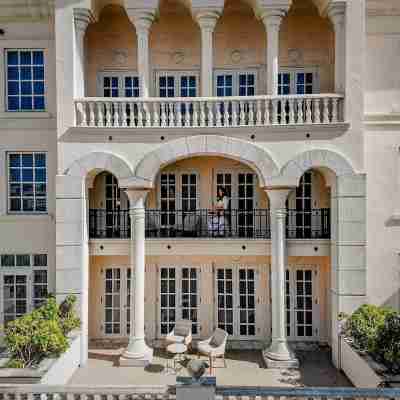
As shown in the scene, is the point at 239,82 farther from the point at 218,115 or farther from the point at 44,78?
the point at 44,78

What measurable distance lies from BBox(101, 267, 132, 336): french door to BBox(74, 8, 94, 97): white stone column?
21.5 feet

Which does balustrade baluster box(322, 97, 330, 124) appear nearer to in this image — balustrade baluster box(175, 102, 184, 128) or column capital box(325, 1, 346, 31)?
column capital box(325, 1, 346, 31)

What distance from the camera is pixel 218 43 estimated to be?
13438 mm

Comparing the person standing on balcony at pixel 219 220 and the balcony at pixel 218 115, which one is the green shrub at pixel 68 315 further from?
the balcony at pixel 218 115

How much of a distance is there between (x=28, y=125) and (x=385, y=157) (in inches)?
484

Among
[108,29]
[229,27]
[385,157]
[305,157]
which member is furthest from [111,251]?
[385,157]

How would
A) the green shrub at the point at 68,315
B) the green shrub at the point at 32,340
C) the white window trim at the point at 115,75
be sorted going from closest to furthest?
the green shrub at the point at 32,340
the green shrub at the point at 68,315
the white window trim at the point at 115,75

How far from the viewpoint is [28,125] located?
13.0 metres

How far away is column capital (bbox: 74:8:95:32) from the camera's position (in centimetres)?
1184

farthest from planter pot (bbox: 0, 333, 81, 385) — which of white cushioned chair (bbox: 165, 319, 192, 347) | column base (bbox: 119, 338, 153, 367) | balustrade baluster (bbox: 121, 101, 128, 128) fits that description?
balustrade baluster (bbox: 121, 101, 128, 128)

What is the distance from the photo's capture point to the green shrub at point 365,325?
9805 millimetres

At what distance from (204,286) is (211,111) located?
628cm

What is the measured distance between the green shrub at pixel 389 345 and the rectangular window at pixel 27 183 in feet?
36.8

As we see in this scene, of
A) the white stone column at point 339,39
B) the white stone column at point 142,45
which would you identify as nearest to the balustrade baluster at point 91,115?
the white stone column at point 142,45
